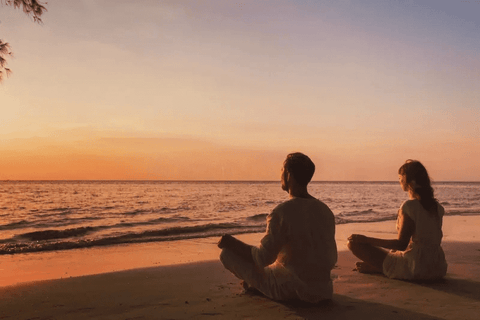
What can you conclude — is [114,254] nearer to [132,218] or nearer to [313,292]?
[313,292]

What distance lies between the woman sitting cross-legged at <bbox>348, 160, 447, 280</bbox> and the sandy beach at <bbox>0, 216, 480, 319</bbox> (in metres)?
0.19

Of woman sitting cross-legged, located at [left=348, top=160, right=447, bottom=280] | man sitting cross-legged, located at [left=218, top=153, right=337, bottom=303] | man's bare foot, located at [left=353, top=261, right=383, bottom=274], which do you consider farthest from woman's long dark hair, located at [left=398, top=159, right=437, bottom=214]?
man sitting cross-legged, located at [left=218, top=153, right=337, bottom=303]

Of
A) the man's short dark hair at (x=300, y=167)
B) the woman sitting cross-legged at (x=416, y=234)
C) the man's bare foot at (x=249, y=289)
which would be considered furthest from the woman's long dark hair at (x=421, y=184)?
the man's bare foot at (x=249, y=289)

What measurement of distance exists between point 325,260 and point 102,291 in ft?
10.0

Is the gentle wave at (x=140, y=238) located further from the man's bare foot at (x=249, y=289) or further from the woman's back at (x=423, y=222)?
the woman's back at (x=423, y=222)

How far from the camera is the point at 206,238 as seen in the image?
11977 millimetres

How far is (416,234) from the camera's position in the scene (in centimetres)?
512

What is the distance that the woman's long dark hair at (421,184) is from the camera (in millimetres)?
5020

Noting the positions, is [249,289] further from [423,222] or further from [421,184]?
[421,184]

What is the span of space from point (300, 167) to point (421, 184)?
2.06m

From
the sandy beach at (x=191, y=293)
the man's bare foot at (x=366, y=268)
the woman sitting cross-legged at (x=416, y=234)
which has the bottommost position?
the sandy beach at (x=191, y=293)

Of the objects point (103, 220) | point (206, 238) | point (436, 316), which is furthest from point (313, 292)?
point (103, 220)

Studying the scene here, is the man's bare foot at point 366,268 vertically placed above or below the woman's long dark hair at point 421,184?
below

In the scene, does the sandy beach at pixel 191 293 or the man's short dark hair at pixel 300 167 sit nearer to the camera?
the man's short dark hair at pixel 300 167
